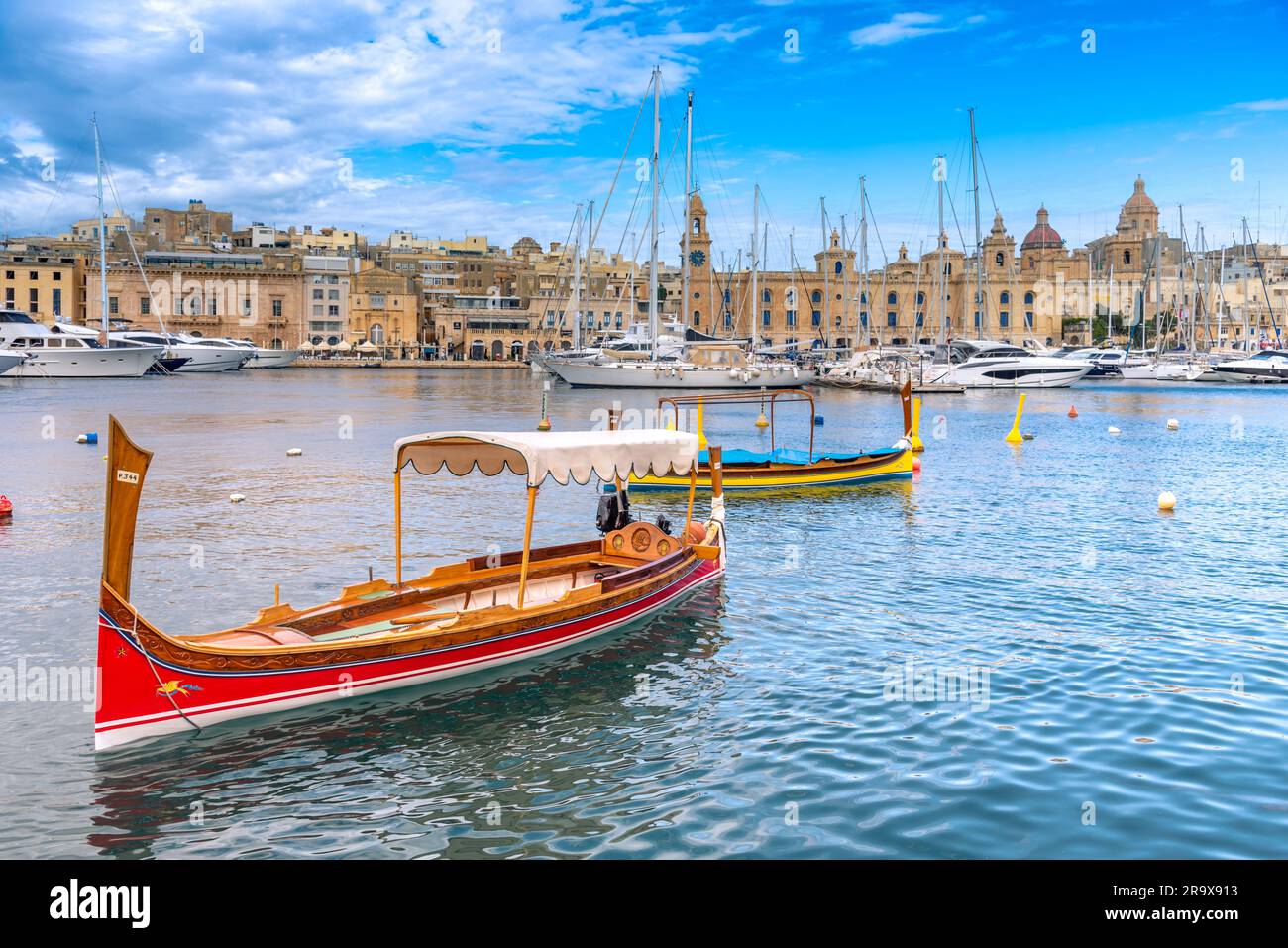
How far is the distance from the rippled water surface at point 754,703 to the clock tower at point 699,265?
100625mm

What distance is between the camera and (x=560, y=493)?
26328 mm

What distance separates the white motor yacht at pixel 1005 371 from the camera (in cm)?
7862

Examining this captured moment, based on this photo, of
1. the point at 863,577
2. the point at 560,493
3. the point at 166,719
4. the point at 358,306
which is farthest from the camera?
the point at 358,306

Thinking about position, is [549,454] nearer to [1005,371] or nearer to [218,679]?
[218,679]

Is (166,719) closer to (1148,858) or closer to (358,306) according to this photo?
(1148,858)

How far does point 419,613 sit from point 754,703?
389 cm

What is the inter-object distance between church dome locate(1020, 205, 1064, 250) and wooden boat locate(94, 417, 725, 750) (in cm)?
14425

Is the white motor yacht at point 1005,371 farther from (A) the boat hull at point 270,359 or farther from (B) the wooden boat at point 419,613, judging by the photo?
(B) the wooden boat at point 419,613

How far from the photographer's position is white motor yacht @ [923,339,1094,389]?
78625mm

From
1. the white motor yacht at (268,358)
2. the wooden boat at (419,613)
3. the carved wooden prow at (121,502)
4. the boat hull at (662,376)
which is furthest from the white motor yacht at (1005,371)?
the carved wooden prow at (121,502)

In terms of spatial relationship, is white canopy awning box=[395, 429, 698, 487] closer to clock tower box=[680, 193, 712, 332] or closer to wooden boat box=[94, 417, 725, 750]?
wooden boat box=[94, 417, 725, 750]

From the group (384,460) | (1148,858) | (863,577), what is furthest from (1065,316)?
(1148,858)

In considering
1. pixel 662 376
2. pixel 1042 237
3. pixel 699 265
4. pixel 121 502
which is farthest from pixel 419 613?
pixel 1042 237
